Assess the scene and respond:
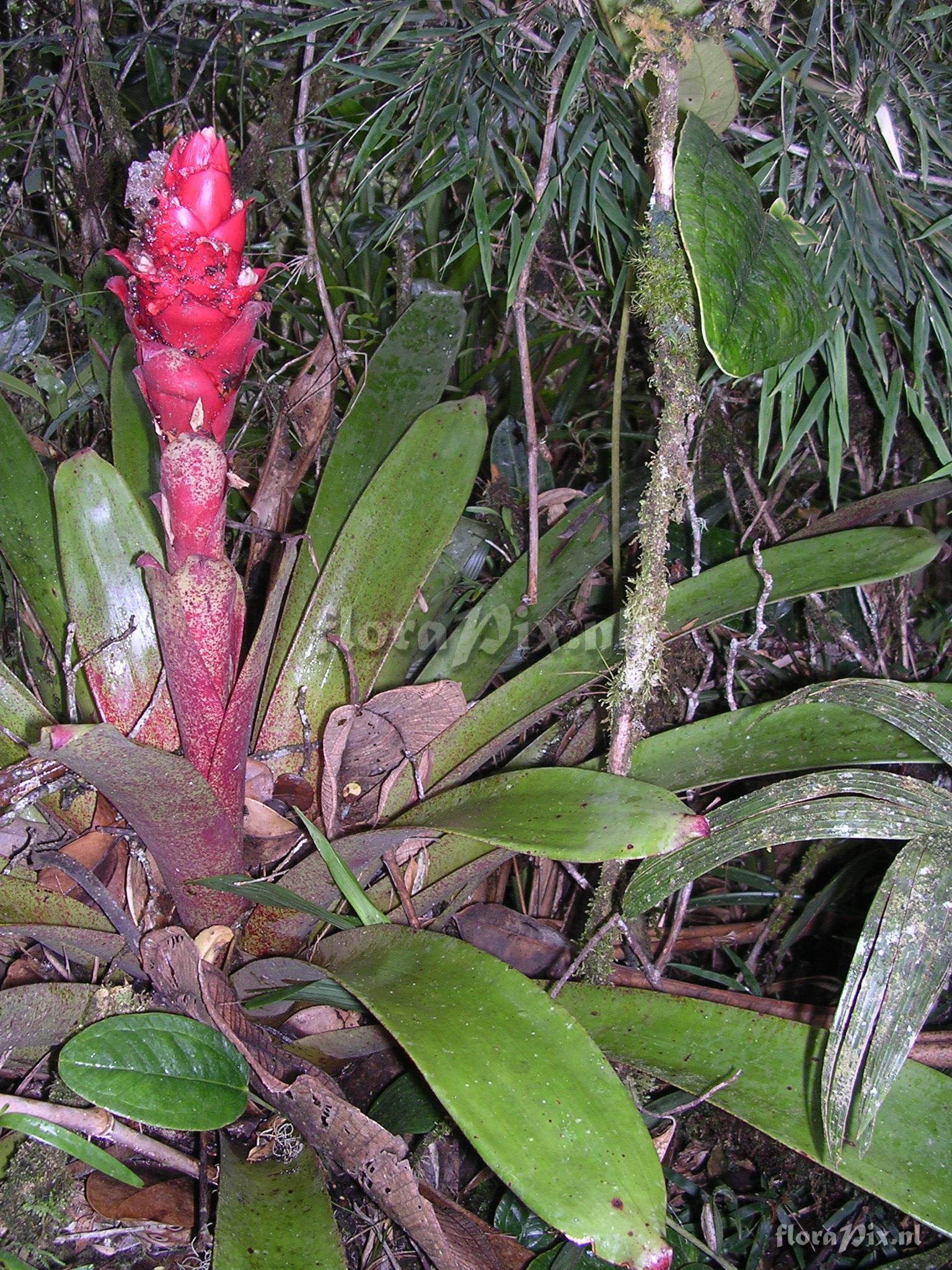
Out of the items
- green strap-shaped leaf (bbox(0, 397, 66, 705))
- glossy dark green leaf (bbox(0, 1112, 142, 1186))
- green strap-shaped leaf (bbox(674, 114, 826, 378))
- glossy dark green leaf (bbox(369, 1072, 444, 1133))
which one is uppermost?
green strap-shaped leaf (bbox(674, 114, 826, 378))

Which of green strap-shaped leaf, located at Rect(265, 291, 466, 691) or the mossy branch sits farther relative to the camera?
green strap-shaped leaf, located at Rect(265, 291, 466, 691)

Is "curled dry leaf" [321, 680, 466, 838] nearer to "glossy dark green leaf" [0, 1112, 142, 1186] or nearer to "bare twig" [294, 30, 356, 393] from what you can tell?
"glossy dark green leaf" [0, 1112, 142, 1186]

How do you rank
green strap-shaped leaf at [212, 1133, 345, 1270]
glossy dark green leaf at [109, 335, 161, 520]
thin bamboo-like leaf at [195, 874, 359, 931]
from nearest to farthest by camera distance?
green strap-shaped leaf at [212, 1133, 345, 1270]
thin bamboo-like leaf at [195, 874, 359, 931]
glossy dark green leaf at [109, 335, 161, 520]

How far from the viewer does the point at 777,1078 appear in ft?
2.96

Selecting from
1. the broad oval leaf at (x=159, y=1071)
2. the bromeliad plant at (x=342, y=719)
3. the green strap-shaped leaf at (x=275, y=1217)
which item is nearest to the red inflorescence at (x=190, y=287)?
the bromeliad plant at (x=342, y=719)

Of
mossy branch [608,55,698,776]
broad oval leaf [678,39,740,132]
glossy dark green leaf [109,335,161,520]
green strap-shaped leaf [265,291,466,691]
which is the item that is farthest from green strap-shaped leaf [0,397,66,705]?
broad oval leaf [678,39,740,132]

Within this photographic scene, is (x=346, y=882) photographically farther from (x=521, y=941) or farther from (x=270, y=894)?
(x=521, y=941)

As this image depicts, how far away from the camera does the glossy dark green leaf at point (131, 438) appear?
1313 mm

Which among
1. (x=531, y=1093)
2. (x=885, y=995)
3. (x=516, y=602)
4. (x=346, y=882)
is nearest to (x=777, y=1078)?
(x=885, y=995)

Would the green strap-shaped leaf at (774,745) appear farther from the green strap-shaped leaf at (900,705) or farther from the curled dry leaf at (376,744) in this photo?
the curled dry leaf at (376,744)

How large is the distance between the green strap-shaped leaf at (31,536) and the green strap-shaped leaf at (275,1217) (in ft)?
2.35

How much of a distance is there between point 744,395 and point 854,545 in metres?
0.62

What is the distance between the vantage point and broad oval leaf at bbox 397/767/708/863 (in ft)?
2.53

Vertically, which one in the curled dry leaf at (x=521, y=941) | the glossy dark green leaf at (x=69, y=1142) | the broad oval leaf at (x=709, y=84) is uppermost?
the broad oval leaf at (x=709, y=84)
